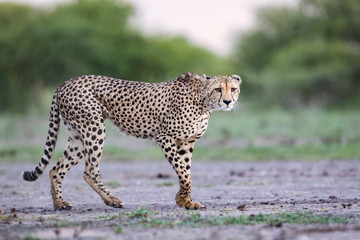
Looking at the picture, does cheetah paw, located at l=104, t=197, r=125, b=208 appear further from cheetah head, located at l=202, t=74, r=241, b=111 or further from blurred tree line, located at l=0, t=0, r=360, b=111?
blurred tree line, located at l=0, t=0, r=360, b=111

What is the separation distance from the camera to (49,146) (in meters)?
6.96

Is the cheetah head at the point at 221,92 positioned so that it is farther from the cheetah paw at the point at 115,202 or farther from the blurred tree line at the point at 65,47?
the blurred tree line at the point at 65,47

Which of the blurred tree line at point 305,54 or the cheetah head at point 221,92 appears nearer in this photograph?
the cheetah head at point 221,92

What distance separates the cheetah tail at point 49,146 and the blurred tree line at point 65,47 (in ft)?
71.0

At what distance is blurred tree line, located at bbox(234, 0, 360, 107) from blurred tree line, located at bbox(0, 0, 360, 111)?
0.04 m

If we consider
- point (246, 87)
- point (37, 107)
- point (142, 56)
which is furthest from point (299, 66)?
point (37, 107)

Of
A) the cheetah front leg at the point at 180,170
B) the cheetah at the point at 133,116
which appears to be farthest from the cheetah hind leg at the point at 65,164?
the cheetah front leg at the point at 180,170

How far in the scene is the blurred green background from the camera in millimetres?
19891

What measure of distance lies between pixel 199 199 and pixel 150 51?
28533mm

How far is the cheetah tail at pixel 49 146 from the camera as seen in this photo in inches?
270

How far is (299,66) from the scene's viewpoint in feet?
95.6

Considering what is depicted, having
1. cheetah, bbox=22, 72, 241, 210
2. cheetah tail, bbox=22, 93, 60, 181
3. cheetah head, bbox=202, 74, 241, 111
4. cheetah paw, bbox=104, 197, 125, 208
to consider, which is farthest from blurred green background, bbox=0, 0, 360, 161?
cheetah paw, bbox=104, 197, 125, 208

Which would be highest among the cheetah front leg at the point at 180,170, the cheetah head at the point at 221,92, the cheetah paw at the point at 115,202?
the cheetah head at the point at 221,92

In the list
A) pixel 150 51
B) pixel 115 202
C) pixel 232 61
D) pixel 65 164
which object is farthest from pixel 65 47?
pixel 115 202
